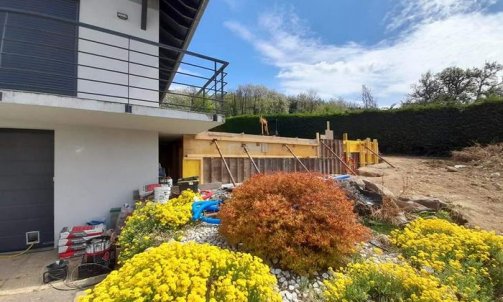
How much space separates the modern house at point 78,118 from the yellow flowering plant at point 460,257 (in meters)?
4.80

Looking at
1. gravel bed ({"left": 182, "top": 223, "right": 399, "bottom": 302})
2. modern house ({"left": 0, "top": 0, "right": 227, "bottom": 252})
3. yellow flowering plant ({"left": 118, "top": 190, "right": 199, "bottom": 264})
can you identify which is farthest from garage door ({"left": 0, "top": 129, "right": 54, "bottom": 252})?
gravel bed ({"left": 182, "top": 223, "right": 399, "bottom": 302})

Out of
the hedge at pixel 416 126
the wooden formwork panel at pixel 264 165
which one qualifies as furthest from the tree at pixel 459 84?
the wooden formwork panel at pixel 264 165


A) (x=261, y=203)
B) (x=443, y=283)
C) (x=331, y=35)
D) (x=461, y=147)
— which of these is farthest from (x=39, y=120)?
(x=461, y=147)

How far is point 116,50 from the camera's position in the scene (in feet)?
22.2

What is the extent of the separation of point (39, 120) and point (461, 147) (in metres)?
20.7

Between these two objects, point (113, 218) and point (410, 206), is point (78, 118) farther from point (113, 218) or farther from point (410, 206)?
point (410, 206)

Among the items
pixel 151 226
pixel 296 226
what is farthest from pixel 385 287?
pixel 151 226

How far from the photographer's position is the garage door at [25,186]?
591 cm

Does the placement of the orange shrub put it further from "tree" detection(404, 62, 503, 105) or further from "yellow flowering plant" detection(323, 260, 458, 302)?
"tree" detection(404, 62, 503, 105)

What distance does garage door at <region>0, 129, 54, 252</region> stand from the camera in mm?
5914

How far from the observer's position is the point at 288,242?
3.58 metres

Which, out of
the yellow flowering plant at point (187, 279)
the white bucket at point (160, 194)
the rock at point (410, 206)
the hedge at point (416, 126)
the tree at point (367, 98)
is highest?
the tree at point (367, 98)

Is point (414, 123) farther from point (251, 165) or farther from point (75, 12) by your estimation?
point (75, 12)

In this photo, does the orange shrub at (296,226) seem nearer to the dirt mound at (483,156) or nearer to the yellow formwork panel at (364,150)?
the yellow formwork panel at (364,150)
